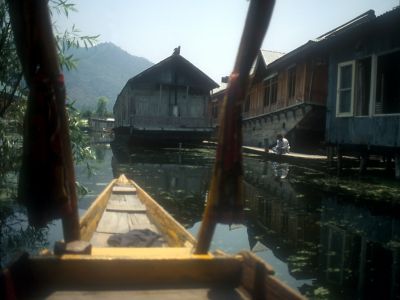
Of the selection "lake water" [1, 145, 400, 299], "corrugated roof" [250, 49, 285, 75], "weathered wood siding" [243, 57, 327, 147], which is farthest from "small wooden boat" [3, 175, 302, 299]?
"corrugated roof" [250, 49, 285, 75]

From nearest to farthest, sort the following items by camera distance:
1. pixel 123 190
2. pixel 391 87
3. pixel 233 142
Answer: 1. pixel 233 142
2. pixel 123 190
3. pixel 391 87

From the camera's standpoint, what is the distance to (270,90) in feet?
74.7

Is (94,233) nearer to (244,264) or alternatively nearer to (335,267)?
(244,264)

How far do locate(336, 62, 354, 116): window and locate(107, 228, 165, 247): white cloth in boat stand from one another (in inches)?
400

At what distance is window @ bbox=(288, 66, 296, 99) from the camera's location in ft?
64.6

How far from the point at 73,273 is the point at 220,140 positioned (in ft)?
4.64

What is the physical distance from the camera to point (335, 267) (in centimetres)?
A: 495

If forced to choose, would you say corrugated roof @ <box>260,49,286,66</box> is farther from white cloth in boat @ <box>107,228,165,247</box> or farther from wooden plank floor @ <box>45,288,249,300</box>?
wooden plank floor @ <box>45,288,249,300</box>

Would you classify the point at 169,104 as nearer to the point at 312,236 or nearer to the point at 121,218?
the point at 312,236

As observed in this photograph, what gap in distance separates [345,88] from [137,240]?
35.9 feet

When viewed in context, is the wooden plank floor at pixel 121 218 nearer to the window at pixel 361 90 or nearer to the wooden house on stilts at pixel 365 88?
the wooden house on stilts at pixel 365 88

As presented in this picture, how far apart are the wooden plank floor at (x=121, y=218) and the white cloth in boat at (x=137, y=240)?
131 millimetres

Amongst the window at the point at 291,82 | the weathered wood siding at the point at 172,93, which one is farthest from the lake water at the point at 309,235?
the weathered wood siding at the point at 172,93

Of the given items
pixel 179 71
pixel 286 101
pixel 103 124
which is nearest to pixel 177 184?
pixel 286 101
